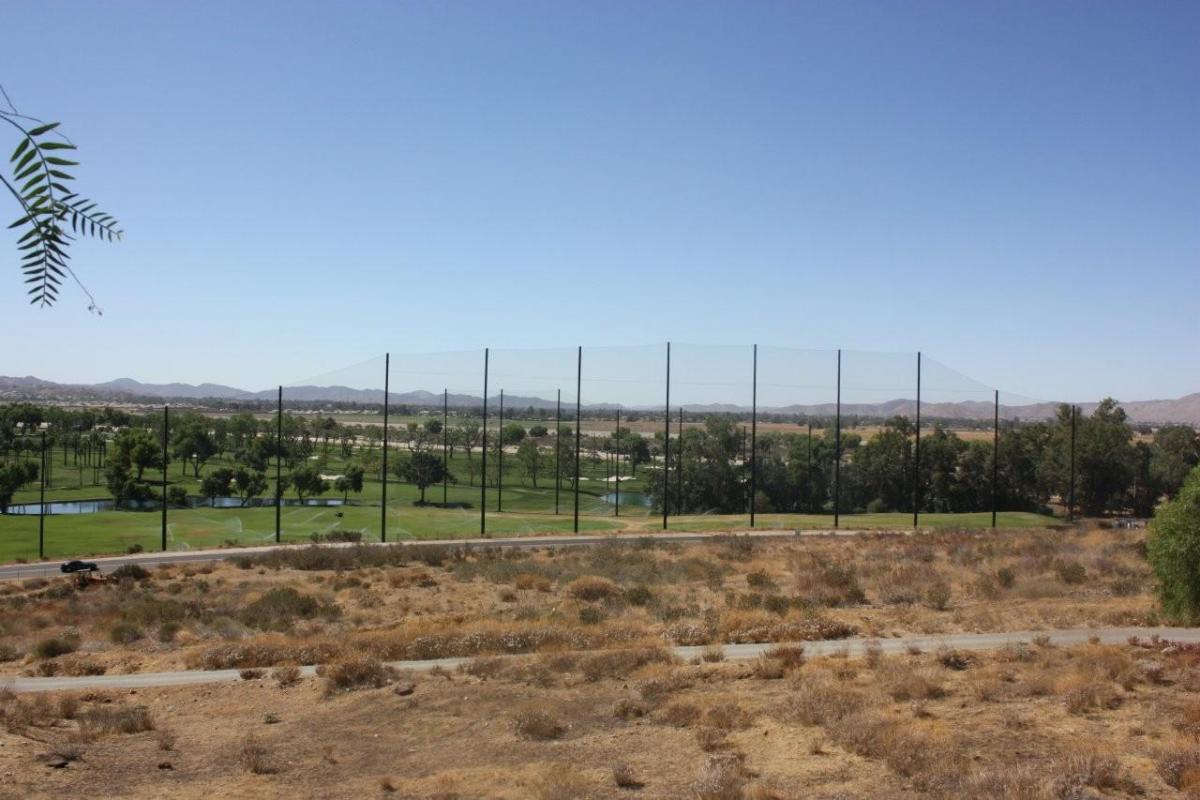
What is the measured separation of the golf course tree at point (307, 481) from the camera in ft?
210

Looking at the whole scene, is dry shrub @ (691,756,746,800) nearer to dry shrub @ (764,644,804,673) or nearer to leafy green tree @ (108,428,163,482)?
dry shrub @ (764,644,804,673)

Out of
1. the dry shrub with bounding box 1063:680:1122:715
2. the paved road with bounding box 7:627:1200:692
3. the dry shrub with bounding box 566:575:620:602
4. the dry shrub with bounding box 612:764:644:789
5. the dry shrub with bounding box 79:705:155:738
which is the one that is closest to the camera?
the dry shrub with bounding box 612:764:644:789

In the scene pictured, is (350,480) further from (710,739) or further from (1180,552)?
(710,739)

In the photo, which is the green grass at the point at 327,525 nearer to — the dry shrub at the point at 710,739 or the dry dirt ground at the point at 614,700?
the dry dirt ground at the point at 614,700

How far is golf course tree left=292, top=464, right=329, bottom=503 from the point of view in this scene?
6407 centimetres

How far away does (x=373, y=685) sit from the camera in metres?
14.0

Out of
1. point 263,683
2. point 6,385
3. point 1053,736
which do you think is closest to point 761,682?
point 1053,736

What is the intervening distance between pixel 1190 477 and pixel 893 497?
141 ft

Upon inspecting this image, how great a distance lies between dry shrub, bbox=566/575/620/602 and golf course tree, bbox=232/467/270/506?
50.8 meters

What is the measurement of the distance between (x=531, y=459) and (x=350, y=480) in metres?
13.5

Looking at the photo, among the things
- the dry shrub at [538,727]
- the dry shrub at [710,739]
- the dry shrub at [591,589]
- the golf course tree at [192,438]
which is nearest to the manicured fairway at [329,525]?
the golf course tree at [192,438]

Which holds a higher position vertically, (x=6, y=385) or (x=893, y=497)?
(x=6, y=385)

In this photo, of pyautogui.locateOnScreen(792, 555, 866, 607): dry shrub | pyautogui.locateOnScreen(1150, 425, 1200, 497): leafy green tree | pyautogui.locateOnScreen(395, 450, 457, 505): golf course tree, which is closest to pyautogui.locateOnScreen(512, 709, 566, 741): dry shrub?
pyautogui.locateOnScreen(792, 555, 866, 607): dry shrub

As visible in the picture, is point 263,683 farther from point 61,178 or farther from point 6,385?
point 61,178
